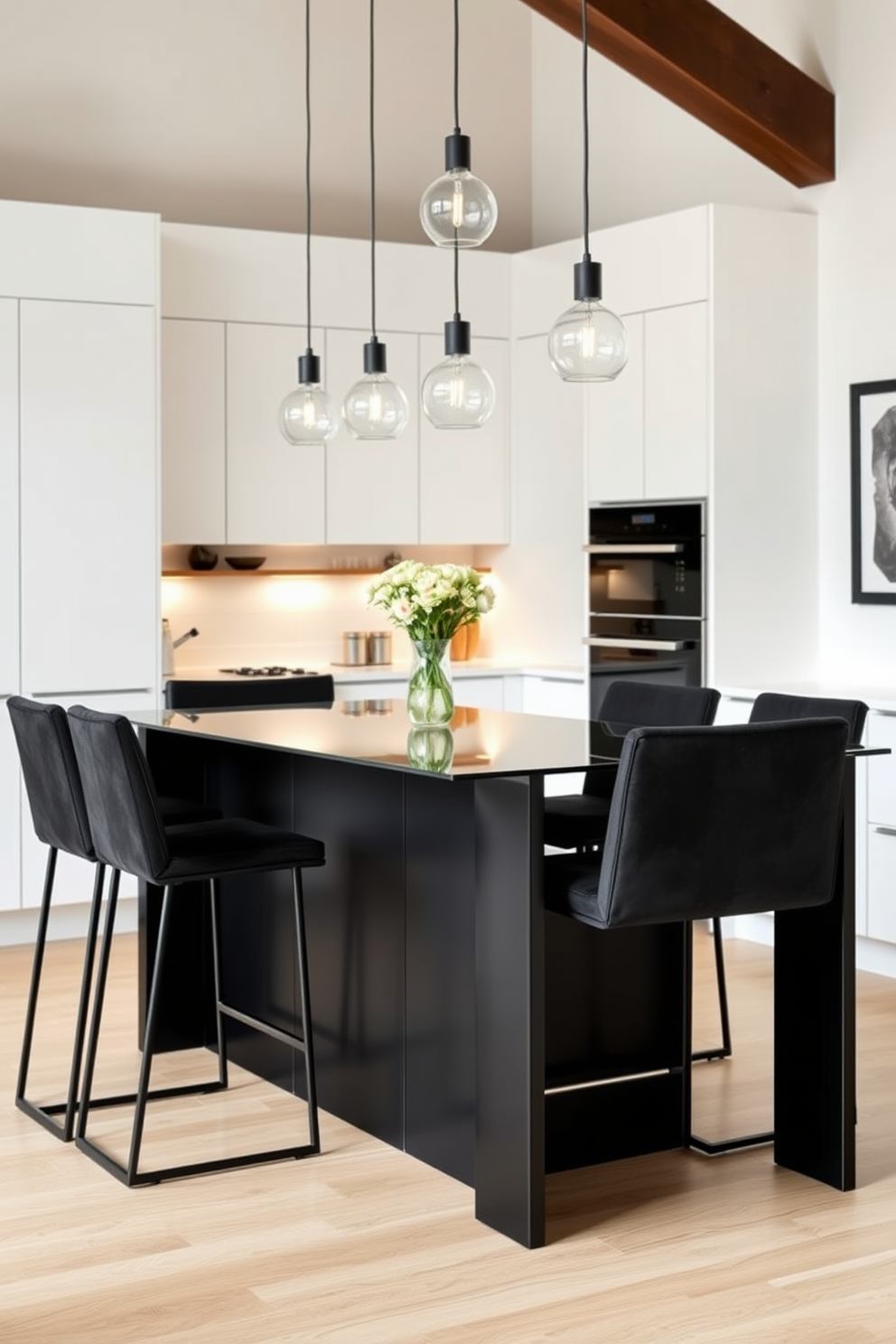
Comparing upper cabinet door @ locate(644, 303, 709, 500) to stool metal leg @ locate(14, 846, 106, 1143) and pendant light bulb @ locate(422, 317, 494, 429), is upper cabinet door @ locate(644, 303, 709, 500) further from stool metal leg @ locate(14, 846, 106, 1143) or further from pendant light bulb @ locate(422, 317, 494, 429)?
stool metal leg @ locate(14, 846, 106, 1143)

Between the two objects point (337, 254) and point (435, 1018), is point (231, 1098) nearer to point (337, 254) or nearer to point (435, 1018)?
point (435, 1018)

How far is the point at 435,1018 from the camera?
3.79m

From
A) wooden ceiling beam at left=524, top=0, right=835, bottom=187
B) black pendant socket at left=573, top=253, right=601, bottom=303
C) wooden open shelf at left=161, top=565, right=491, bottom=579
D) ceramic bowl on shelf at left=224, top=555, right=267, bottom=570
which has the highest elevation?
wooden ceiling beam at left=524, top=0, right=835, bottom=187

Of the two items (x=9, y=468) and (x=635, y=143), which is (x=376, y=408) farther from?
(x=635, y=143)

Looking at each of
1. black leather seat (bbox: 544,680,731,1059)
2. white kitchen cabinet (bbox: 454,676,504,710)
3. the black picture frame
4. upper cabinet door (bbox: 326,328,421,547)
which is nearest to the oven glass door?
white kitchen cabinet (bbox: 454,676,504,710)

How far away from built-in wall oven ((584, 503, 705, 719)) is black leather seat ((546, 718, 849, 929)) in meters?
2.71

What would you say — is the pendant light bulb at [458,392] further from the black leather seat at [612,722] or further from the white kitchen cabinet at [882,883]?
the white kitchen cabinet at [882,883]

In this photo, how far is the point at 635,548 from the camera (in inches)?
251

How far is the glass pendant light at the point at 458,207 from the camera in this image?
11.7 ft

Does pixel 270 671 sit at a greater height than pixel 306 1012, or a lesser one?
greater

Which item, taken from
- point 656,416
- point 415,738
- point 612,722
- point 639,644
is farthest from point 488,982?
point 656,416

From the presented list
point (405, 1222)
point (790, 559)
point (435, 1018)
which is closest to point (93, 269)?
point (790, 559)

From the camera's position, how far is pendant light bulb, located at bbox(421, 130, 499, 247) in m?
3.55

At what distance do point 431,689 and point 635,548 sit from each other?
8.11ft
